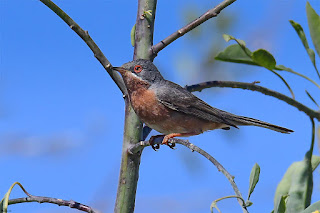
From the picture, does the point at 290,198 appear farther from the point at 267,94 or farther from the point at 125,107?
the point at 125,107

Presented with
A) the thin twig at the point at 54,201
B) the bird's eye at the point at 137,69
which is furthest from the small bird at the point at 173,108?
the thin twig at the point at 54,201

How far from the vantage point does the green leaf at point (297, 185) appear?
8.93 feet

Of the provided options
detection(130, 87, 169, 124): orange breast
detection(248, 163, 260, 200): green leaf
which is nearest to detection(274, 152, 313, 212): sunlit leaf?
detection(248, 163, 260, 200): green leaf

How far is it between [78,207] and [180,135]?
1680 millimetres

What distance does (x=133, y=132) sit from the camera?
300cm

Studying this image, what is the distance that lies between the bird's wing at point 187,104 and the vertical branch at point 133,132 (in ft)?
3.96

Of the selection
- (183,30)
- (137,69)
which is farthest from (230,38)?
(137,69)

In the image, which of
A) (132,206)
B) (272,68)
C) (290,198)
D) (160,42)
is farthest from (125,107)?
(290,198)

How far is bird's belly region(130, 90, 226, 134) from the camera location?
13.5 feet

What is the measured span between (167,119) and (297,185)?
160cm

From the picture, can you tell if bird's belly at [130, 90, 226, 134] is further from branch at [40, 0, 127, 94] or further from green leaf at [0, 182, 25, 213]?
green leaf at [0, 182, 25, 213]

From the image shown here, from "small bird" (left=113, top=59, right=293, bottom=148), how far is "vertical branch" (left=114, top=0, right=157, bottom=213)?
2.76ft

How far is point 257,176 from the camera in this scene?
216 cm

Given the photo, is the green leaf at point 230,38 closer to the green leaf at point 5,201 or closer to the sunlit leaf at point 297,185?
the sunlit leaf at point 297,185
